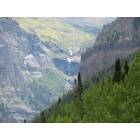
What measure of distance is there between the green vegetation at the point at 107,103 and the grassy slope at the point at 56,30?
151 cm

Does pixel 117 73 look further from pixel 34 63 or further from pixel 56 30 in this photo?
pixel 34 63

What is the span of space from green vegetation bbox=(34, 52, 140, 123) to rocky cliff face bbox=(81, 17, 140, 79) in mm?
360

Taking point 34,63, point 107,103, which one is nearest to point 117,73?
point 107,103

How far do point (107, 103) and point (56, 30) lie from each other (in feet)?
9.16

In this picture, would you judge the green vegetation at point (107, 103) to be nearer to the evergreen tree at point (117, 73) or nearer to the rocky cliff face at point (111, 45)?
the evergreen tree at point (117, 73)

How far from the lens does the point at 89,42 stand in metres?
88.9

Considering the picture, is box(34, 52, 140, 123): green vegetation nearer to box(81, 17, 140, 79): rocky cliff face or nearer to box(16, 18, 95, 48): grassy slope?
box(81, 17, 140, 79): rocky cliff face

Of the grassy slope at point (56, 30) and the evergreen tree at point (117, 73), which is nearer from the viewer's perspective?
the evergreen tree at point (117, 73)

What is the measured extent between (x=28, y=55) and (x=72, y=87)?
174cm

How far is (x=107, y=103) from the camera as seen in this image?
8831 cm

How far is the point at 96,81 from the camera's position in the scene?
8869cm

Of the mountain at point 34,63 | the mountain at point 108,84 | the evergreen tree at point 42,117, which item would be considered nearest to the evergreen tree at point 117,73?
the mountain at point 108,84

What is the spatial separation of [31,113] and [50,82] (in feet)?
3.74

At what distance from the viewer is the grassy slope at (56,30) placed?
88.6 meters
